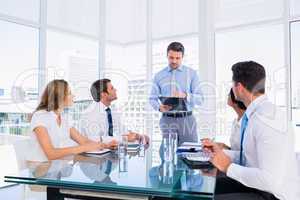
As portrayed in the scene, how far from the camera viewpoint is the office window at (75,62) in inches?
154

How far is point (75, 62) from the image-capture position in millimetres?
4359

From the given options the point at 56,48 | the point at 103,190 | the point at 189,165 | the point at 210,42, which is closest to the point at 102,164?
the point at 103,190

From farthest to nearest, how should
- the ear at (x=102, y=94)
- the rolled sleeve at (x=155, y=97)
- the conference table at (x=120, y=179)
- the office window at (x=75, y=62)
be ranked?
Result: the office window at (x=75, y=62) → the rolled sleeve at (x=155, y=97) → the ear at (x=102, y=94) → the conference table at (x=120, y=179)

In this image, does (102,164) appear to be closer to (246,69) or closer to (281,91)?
(246,69)

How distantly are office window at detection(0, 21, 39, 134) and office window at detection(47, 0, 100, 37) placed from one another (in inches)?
17.3

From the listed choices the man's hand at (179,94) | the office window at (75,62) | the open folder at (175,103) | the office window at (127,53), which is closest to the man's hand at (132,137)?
the open folder at (175,103)

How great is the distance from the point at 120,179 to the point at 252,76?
0.90 meters

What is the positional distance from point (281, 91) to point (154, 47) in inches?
79.6

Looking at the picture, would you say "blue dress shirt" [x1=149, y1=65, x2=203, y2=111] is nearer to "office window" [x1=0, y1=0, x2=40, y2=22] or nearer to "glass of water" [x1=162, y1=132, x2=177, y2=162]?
"glass of water" [x1=162, y1=132, x2=177, y2=162]

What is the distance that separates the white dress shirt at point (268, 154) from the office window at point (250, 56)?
2.01m

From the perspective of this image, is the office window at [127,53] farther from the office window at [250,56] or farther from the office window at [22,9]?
the office window at [22,9]

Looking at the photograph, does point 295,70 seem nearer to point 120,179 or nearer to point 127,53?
point 127,53

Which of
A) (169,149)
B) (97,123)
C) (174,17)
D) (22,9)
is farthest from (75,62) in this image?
(169,149)

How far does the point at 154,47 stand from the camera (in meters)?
4.59
